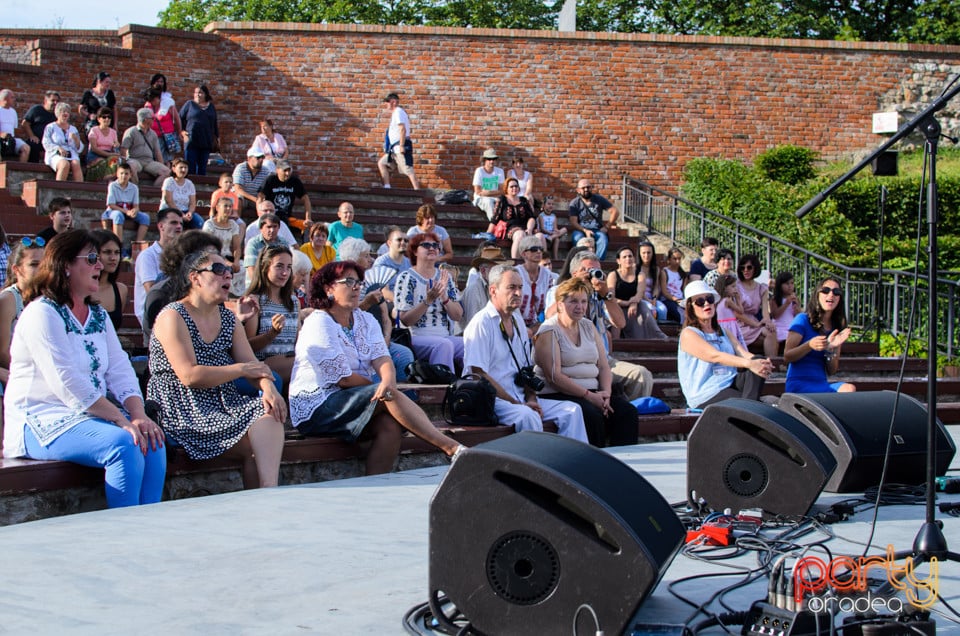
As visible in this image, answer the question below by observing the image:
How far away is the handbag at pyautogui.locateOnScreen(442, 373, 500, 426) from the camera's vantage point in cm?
714

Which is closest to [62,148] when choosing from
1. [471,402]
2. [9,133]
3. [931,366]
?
[9,133]

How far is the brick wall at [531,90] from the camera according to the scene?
19.1 metres

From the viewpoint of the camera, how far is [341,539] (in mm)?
4395

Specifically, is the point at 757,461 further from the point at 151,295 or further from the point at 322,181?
the point at 322,181

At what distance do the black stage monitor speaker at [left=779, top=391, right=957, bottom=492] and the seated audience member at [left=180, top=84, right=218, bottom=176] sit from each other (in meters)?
12.1

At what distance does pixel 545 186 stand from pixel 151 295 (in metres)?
13.4

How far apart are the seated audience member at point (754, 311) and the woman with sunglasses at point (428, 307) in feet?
12.2

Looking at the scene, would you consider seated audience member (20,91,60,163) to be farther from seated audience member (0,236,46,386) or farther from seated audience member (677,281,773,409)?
seated audience member (677,281,773,409)

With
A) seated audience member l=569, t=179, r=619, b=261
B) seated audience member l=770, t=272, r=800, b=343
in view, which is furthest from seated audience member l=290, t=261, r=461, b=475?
seated audience member l=569, t=179, r=619, b=261

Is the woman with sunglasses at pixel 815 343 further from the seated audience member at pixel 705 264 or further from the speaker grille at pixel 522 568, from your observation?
the speaker grille at pixel 522 568

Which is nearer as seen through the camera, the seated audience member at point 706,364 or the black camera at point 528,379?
the black camera at point 528,379

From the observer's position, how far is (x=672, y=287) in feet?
43.2

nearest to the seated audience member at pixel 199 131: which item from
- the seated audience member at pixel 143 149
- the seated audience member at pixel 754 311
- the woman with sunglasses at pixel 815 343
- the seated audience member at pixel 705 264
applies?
the seated audience member at pixel 143 149

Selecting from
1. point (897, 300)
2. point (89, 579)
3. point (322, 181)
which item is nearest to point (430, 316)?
point (89, 579)
